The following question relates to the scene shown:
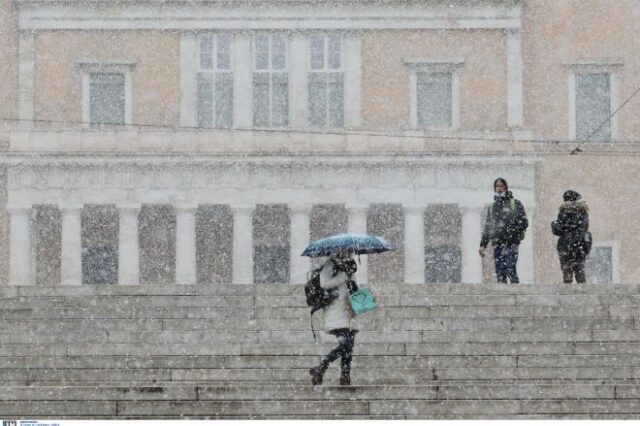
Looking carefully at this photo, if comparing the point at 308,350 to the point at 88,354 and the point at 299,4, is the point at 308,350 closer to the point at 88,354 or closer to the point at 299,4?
the point at 88,354

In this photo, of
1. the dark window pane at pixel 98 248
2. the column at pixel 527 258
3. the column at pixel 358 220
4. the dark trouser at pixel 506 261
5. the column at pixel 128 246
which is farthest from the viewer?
the dark window pane at pixel 98 248

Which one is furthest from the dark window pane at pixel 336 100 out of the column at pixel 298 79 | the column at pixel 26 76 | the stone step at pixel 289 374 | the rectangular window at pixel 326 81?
the stone step at pixel 289 374

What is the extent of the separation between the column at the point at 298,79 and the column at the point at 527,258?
5834 millimetres

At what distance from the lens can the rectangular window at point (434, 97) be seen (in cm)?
4259

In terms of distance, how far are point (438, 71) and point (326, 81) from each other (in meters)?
2.71

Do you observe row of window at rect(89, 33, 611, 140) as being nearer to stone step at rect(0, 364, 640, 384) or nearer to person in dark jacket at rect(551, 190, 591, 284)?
person in dark jacket at rect(551, 190, 591, 284)

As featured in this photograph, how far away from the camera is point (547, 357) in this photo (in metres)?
20.1

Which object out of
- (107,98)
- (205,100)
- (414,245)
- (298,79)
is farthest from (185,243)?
(414,245)

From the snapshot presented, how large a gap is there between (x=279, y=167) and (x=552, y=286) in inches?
715

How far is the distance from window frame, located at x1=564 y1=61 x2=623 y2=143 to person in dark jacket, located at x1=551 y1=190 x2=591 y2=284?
18498 mm

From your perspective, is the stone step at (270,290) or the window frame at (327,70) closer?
the stone step at (270,290)

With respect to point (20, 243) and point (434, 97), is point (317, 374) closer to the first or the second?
point (20, 243)

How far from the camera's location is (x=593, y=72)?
4303cm

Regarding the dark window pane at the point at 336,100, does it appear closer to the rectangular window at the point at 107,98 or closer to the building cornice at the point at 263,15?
the building cornice at the point at 263,15
